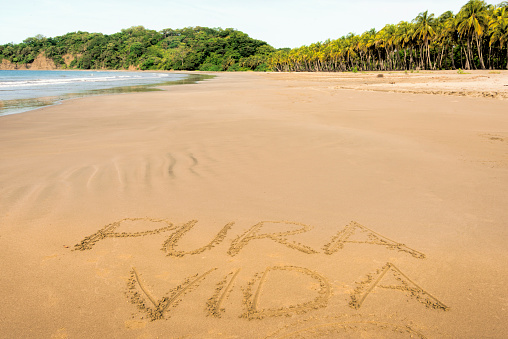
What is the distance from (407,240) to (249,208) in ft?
4.87

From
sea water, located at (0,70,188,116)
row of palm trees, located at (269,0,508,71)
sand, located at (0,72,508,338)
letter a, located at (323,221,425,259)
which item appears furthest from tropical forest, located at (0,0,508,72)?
letter a, located at (323,221,425,259)

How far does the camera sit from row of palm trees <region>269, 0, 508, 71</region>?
38812 mm

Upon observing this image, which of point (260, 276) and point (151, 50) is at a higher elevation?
point (151, 50)

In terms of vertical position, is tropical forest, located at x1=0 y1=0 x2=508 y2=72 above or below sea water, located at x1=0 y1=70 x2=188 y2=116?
above

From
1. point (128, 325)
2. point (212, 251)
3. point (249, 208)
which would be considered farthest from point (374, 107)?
point (128, 325)

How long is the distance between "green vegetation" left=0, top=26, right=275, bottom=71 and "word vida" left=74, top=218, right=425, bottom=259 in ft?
326

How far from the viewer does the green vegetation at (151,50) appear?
11106 cm

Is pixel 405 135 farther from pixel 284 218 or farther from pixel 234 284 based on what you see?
pixel 234 284

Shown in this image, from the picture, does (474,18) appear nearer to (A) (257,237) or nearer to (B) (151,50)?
(A) (257,237)

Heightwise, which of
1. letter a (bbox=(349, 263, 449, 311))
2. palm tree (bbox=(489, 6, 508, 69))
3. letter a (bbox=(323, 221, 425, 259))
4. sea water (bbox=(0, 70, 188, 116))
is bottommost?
letter a (bbox=(349, 263, 449, 311))

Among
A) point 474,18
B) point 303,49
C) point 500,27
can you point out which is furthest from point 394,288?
point 303,49

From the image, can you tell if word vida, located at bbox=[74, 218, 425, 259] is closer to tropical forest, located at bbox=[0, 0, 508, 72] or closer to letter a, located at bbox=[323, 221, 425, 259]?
letter a, located at bbox=[323, 221, 425, 259]

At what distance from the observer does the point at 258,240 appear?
9.02ft

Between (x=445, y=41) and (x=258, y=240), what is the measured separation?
54145 mm
